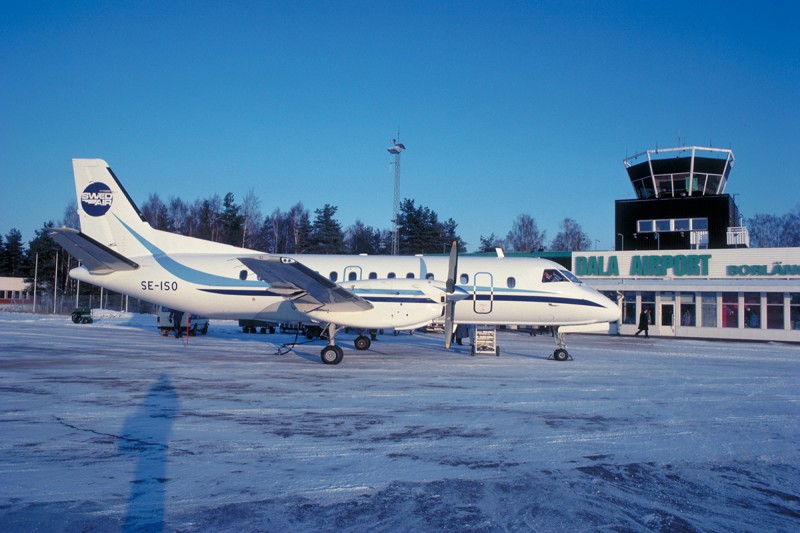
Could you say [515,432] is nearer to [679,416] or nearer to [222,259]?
[679,416]

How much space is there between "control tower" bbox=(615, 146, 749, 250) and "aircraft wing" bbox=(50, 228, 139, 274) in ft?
100.0

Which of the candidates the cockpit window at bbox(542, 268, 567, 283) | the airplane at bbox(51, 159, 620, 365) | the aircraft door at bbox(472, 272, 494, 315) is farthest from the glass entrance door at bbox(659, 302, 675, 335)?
the aircraft door at bbox(472, 272, 494, 315)

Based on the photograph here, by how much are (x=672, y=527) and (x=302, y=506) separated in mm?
2922

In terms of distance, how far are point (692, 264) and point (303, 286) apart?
26247 millimetres

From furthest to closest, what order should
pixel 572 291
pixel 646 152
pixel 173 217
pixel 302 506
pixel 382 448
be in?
pixel 173 217, pixel 646 152, pixel 572 291, pixel 382 448, pixel 302 506

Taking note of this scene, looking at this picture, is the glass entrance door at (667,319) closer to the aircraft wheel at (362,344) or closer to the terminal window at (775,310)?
the terminal window at (775,310)

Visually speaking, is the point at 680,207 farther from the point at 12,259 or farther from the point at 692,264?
the point at 12,259

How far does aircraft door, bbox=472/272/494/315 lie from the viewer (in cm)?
1650

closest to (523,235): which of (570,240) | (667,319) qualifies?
(570,240)

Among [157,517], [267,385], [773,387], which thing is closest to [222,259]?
[267,385]

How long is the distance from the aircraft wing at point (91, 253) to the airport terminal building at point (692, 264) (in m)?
23.6

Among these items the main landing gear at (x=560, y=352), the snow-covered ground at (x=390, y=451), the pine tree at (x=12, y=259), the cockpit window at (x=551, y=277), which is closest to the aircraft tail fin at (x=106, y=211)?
the snow-covered ground at (x=390, y=451)

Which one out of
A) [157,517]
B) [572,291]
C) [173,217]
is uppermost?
[173,217]

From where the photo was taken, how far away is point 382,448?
250 inches
